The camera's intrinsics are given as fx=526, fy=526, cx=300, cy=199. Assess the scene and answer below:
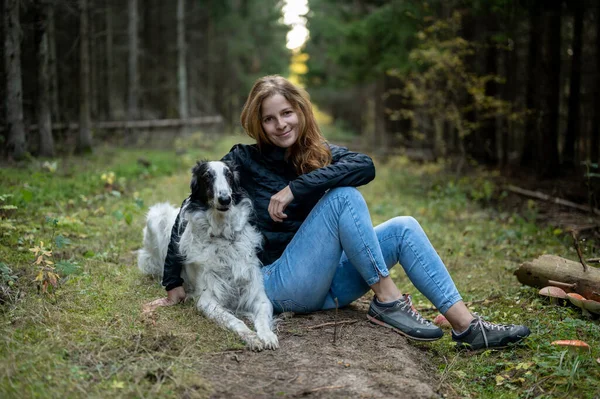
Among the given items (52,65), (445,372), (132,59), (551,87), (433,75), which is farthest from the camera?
(132,59)

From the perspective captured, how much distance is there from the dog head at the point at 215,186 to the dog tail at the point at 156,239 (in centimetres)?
69

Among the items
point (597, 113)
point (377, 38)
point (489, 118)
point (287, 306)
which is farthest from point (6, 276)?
point (377, 38)

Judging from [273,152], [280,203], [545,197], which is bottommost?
[545,197]

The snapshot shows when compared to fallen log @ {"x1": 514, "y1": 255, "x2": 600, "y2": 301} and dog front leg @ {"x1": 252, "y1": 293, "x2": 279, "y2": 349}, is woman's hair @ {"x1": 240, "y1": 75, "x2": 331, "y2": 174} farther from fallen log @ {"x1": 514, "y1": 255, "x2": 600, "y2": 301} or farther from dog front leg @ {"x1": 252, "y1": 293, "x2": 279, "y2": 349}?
fallen log @ {"x1": 514, "y1": 255, "x2": 600, "y2": 301}

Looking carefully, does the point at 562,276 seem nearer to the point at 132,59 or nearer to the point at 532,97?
the point at 532,97

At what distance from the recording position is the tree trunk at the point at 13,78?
26.1ft

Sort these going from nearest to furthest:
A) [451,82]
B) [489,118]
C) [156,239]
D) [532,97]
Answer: [156,239] < [451,82] < [532,97] < [489,118]

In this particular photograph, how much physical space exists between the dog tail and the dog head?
2.27 ft

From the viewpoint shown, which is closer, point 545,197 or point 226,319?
point 226,319

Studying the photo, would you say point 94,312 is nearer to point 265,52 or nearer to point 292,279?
point 292,279

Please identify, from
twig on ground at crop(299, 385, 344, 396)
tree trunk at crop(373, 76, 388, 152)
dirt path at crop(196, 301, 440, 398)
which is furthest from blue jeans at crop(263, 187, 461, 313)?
tree trunk at crop(373, 76, 388, 152)

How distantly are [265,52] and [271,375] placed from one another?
28.1 meters

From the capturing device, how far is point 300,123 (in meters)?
3.63

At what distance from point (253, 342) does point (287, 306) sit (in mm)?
550
